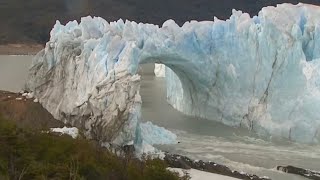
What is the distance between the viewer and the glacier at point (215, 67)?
14320mm

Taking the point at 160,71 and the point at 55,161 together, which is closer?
the point at 55,161

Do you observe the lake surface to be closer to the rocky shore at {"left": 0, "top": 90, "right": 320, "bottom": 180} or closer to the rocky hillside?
the rocky shore at {"left": 0, "top": 90, "right": 320, "bottom": 180}

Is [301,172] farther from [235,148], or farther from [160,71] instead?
[160,71]

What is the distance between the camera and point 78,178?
22.4 feet

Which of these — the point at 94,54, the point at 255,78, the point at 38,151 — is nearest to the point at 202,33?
Result: the point at 255,78

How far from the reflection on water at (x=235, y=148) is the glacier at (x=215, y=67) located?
0.52 m

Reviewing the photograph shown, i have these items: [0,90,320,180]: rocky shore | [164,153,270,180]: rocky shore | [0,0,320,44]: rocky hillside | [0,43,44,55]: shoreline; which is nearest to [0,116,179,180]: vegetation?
[0,90,320,180]: rocky shore

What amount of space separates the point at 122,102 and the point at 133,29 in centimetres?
343

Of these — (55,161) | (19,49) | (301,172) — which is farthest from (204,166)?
(19,49)

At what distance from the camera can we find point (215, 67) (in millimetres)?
16438

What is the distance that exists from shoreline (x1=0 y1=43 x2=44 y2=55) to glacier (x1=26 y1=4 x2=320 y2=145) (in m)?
42.5

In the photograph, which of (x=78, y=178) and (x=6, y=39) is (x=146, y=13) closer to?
(x=6, y=39)

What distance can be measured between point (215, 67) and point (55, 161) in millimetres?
9334

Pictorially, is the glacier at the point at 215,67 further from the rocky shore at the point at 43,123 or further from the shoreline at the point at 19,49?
the shoreline at the point at 19,49
